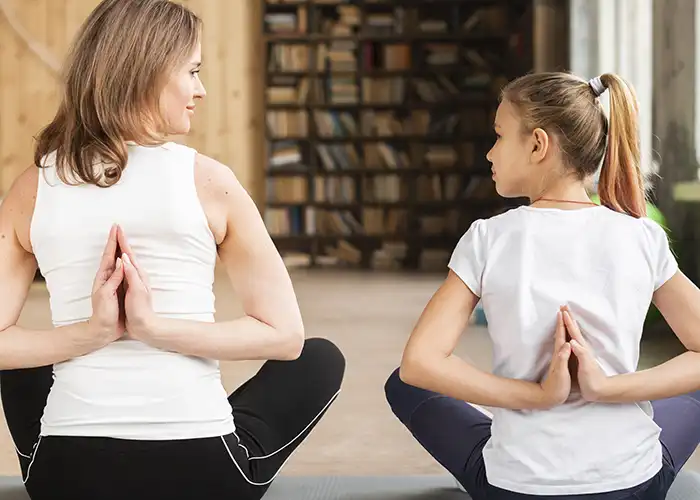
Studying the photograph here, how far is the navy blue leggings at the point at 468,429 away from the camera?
1471 mm

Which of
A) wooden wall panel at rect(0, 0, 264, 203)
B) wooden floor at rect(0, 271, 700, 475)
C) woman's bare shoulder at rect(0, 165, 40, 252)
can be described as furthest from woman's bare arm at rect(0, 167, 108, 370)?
wooden wall panel at rect(0, 0, 264, 203)

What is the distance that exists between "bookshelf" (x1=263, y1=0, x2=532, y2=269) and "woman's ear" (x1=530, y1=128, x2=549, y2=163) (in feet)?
22.3

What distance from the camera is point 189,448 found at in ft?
4.35

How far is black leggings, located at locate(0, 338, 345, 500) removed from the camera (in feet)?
4.35

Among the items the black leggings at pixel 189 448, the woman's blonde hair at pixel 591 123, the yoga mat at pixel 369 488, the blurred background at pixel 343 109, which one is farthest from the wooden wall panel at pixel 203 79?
the woman's blonde hair at pixel 591 123

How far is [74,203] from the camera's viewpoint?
1.29 metres

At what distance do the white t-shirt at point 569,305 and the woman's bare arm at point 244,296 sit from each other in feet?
0.80

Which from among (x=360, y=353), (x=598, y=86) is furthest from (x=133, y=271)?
(x=360, y=353)

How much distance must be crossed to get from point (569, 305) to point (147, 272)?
51cm

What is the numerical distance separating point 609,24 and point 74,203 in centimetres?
501

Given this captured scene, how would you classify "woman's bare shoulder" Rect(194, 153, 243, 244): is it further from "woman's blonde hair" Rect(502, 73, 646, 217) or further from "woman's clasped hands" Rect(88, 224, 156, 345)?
"woman's blonde hair" Rect(502, 73, 646, 217)

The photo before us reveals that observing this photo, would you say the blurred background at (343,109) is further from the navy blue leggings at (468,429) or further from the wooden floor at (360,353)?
the navy blue leggings at (468,429)

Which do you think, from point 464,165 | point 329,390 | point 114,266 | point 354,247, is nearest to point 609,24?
point 464,165

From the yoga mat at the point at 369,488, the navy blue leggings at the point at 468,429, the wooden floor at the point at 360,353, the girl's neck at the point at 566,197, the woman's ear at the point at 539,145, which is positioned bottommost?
the wooden floor at the point at 360,353
